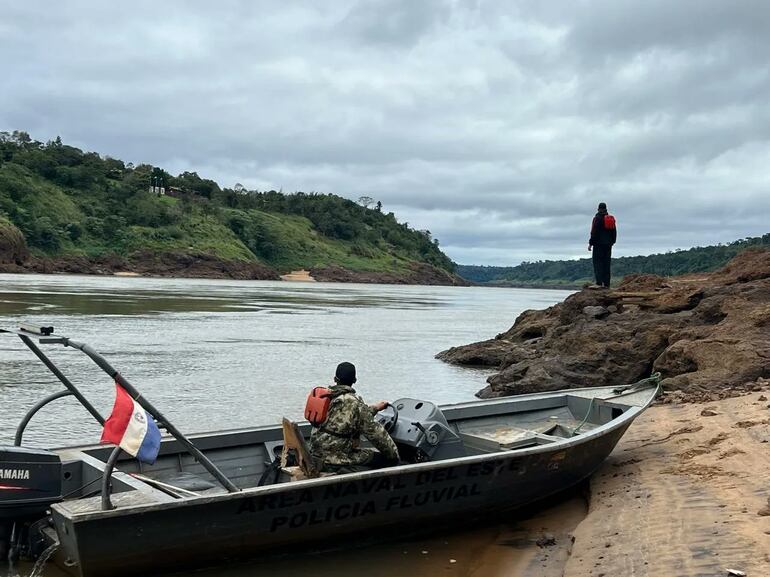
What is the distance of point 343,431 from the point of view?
6.67 m

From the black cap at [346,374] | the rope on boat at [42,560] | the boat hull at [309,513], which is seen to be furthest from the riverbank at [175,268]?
the boat hull at [309,513]

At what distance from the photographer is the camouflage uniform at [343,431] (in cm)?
667

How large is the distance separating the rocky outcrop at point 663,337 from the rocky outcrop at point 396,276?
9948 cm

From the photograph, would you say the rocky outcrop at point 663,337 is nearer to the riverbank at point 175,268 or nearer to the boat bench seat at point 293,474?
the boat bench seat at point 293,474

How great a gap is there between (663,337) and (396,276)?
118582 millimetres

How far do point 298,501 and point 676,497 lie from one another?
11.4 ft

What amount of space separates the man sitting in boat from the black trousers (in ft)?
37.9

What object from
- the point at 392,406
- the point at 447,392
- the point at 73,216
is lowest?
the point at 447,392

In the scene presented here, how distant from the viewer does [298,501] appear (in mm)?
5914

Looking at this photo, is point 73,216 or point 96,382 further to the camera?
point 73,216

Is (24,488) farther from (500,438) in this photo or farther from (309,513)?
(500,438)

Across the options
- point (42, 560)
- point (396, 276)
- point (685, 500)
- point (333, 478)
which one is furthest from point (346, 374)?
point (396, 276)

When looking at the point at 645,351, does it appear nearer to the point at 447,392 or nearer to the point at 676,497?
the point at 447,392

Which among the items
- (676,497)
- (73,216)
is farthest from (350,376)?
(73,216)
